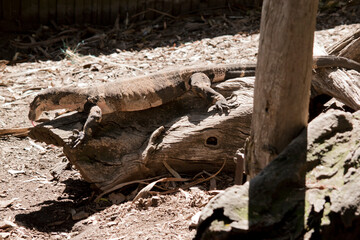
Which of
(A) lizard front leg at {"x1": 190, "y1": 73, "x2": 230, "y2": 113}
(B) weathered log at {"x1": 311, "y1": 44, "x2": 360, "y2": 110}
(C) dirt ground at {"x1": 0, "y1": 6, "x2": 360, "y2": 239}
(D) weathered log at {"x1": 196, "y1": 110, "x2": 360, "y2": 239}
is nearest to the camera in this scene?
(D) weathered log at {"x1": 196, "y1": 110, "x2": 360, "y2": 239}

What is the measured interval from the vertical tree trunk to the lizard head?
114 inches

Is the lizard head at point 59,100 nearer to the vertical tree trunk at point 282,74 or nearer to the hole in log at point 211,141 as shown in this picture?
the hole in log at point 211,141

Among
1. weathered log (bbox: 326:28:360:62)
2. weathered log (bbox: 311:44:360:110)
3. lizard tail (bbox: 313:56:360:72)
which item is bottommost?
weathered log (bbox: 311:44:360:110)

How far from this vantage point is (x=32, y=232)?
16.3 ft

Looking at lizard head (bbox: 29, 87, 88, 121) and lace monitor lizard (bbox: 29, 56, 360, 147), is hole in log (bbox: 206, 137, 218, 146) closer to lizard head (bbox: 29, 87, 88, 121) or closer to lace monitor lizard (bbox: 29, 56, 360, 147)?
lace monitor lizard (bbox: 29, 56, 360, 147)

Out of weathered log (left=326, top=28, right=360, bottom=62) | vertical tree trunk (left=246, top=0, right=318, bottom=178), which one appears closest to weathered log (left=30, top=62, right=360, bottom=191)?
weathered log (left=326, top=28, right=360, bottom=62)

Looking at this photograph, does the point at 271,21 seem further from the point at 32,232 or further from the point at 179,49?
the point at 179,49

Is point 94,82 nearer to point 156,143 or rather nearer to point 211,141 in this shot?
point 156,143

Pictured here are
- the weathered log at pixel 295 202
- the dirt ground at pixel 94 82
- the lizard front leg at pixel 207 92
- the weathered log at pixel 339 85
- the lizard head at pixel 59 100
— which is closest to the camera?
the weathered log at pixel 295 202

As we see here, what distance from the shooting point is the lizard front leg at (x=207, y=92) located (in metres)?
5.38

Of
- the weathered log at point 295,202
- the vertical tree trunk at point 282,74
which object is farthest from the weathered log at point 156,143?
the weathered log at point 295,202

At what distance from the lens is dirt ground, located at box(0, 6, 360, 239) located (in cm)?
493

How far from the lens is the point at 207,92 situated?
552 centimetres

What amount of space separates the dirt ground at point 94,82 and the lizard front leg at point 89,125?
2.57 feet
